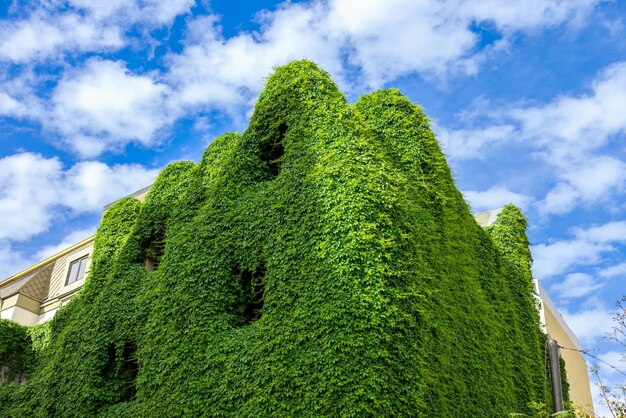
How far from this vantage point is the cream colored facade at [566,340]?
30353 mm

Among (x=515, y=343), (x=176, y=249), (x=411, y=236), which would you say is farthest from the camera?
(x=515, y=343)

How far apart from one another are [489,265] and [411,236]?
7.08m

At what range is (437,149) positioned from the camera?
17562 millimetres

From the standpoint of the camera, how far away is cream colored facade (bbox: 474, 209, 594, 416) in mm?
30353

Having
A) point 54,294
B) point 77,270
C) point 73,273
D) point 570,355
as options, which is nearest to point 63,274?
point 73,273

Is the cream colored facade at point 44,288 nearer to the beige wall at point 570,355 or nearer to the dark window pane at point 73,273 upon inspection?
the dark window pane at point 73,273

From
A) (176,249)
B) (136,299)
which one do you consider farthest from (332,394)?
(136,299)

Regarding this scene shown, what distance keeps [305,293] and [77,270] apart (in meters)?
20.8

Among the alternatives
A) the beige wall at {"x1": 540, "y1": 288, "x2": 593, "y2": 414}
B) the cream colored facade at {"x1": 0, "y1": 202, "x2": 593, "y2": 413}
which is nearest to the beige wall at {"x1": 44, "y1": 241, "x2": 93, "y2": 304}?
the cream colored facade at {"x1": 0, "y1": 202, "x2": 593, "y2": 413}

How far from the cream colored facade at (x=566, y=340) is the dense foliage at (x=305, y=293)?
9.58 metres

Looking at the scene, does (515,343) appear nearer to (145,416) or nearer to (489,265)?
(489,265)

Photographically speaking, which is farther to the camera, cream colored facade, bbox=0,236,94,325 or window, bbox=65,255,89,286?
window, bbox=65,255,89,286

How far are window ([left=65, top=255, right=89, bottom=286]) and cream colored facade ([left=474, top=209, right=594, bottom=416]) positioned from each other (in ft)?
65.8

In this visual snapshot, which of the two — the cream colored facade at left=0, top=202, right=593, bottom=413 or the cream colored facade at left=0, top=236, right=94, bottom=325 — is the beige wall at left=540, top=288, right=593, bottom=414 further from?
the cream colored facade at left=0, top=236, right=94, bottom=325
